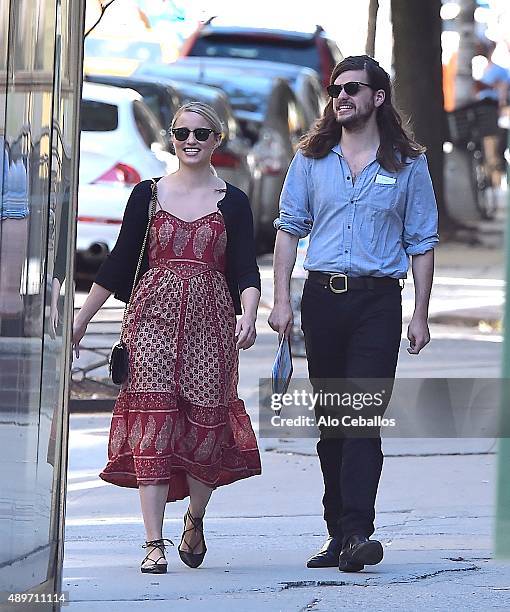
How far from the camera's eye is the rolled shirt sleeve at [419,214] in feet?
20.8

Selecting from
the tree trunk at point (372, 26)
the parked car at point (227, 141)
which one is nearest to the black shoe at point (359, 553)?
the tree trunk at point (372, 26)

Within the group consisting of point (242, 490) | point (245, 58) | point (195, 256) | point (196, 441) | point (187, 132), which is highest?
point (245, 58)

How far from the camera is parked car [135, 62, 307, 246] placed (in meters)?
18.0

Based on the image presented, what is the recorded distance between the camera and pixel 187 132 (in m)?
6.31

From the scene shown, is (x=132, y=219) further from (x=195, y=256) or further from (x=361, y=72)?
(x=361, y=72)

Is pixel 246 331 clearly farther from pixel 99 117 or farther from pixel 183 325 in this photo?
pixel 99 117

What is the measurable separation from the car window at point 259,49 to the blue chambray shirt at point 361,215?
1633 cm

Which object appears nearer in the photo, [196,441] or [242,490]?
[196,441]

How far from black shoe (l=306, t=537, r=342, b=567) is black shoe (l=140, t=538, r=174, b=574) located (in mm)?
528

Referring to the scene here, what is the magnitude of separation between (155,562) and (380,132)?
175cm

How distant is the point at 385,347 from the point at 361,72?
3.29 feet

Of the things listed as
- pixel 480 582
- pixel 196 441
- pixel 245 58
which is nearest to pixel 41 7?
pixel 196 441
